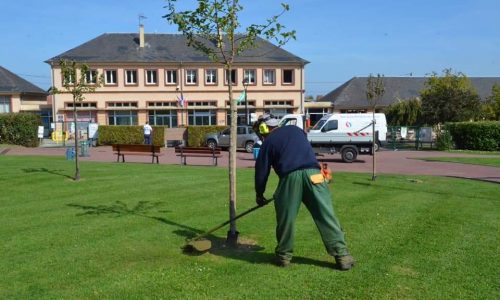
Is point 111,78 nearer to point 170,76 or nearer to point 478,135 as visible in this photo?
point 170,76

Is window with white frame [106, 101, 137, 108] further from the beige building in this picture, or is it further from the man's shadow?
the man's shadow

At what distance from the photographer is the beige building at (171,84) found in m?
52.0

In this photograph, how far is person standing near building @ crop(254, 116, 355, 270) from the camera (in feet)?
17.7

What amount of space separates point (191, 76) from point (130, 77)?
610cm

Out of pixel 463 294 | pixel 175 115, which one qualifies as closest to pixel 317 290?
pixel 463 294

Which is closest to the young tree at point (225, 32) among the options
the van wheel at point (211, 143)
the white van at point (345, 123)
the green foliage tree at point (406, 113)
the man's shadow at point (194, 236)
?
the man's shadow at point (194, 236)

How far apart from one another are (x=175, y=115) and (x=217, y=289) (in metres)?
49.1

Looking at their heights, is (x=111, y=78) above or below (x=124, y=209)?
above

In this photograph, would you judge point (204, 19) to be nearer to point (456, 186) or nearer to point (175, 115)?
point (456, 186)

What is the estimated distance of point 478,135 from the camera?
30359mm

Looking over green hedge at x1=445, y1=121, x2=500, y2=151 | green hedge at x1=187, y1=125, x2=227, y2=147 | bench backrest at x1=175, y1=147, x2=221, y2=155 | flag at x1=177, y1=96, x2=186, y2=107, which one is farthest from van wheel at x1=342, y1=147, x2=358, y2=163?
flag at x1=177, y1=96, x2=186, y2=107

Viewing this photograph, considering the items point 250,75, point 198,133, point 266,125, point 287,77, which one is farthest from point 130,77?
point 266,125

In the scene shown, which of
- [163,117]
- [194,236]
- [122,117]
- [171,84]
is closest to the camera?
[194,236]

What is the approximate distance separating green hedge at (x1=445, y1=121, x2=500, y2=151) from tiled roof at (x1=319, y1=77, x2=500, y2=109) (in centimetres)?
2916
